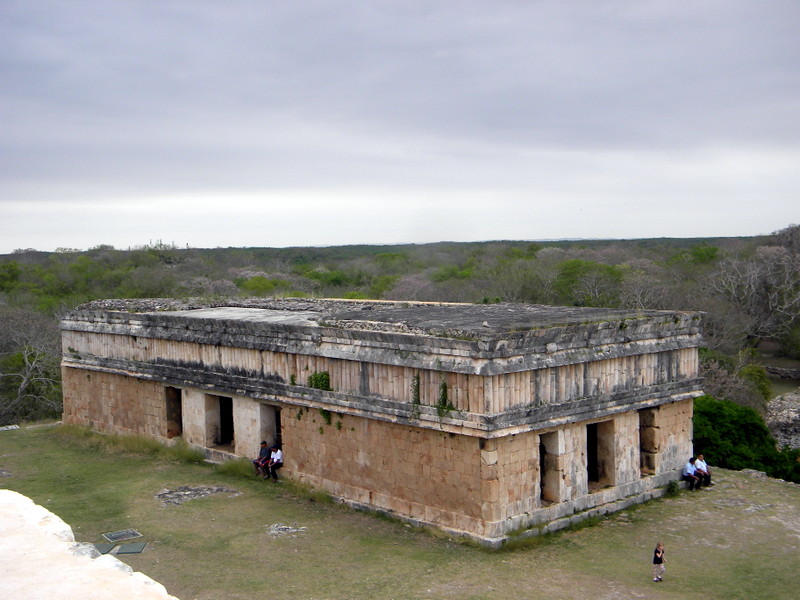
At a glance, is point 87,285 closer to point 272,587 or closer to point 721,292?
point 721,292

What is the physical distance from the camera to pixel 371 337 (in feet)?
38.9

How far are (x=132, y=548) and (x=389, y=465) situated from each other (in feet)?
12.2

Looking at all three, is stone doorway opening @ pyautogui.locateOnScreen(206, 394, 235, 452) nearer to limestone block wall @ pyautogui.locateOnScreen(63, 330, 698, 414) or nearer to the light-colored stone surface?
limestone block wall @ pyautogui.locateOnScreen(63, 330, 698, 414)

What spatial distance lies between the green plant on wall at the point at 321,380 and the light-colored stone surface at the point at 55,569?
20.2 ft

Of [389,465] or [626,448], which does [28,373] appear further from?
[626,448]

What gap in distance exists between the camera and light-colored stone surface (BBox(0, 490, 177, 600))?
5250 mm

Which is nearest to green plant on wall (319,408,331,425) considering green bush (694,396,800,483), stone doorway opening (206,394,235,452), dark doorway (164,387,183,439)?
stone doorway opening (206,394,235,452)

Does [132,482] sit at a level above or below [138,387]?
below

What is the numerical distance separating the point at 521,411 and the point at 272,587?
3.93 metres

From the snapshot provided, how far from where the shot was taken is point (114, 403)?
17.1 metres

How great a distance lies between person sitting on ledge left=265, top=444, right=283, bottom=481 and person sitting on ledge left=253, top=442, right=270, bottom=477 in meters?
0.06

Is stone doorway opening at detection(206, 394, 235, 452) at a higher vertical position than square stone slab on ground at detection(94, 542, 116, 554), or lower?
higher

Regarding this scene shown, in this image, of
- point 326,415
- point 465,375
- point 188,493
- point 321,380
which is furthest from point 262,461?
point 465,375


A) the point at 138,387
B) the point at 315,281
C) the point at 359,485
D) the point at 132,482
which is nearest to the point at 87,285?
the point at 315,281
